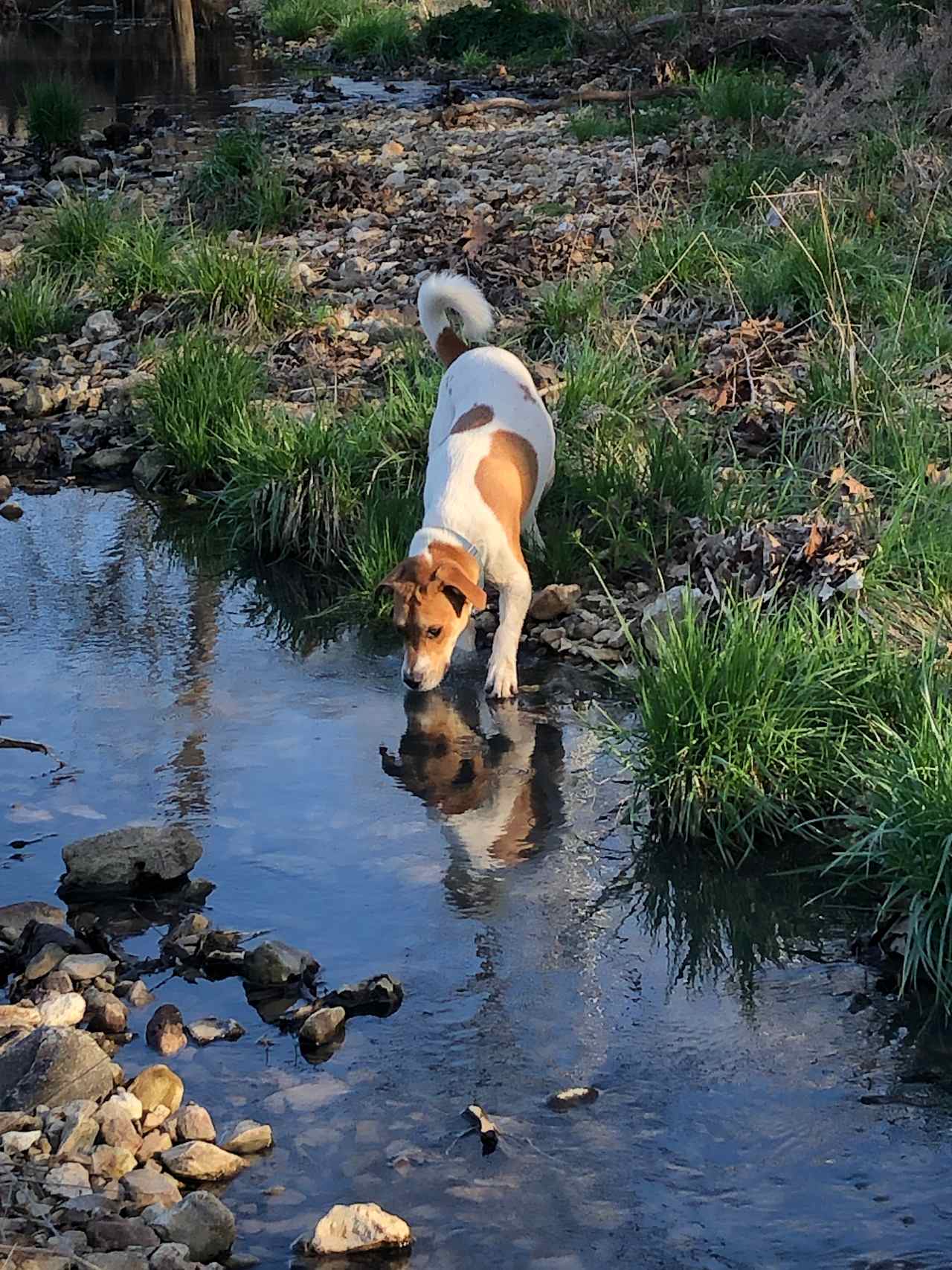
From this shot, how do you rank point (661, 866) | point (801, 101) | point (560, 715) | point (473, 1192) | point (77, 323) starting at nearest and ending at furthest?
point (473, 1192) < point (661, 866) < point (560, 715) < point (77, 323) < point (801, 101)

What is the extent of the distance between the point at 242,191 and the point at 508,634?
6.69 metres

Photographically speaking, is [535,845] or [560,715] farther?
[560,715]

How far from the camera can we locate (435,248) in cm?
1063

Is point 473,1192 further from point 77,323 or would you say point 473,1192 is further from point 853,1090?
point 77,323

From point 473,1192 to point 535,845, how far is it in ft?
5.43

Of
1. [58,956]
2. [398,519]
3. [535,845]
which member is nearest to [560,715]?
[535,845]

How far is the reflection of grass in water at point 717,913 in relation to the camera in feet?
14.4

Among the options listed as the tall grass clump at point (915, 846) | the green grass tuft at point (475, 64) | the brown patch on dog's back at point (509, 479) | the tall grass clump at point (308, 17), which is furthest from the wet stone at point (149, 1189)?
the tall grass clump at point (308, 17)

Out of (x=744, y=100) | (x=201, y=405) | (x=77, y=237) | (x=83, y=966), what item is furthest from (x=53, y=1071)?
(x=744, y=100)

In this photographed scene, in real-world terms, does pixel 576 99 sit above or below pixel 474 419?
above

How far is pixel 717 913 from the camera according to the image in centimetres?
462

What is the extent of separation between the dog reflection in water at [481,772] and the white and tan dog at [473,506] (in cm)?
14

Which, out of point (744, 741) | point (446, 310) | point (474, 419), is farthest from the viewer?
point (446, 310)

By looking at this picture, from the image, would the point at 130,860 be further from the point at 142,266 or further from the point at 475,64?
the point at 475,64
